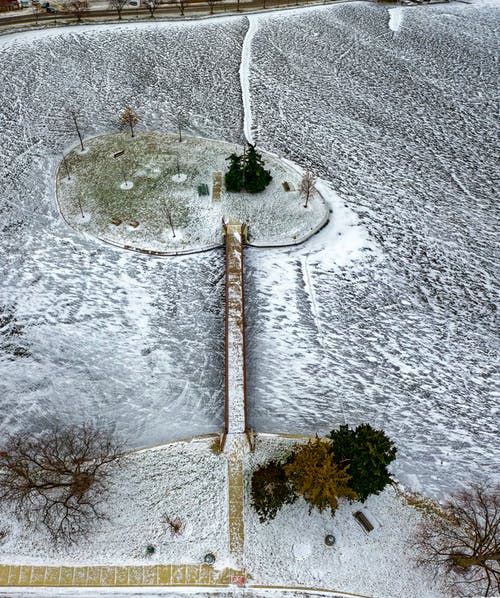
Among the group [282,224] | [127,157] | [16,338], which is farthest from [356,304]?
[127,157]

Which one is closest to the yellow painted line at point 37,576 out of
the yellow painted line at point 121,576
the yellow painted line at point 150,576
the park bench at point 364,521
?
the yellow painted line at point 121,576

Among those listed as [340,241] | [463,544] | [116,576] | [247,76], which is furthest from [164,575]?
[247,76]

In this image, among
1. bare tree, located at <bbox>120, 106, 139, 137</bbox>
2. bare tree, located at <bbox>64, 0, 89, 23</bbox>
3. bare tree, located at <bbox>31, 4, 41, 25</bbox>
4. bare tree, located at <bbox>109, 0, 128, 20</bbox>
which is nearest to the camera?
bare tree, located at <bbox>120, 106, 139, 137</bbox>

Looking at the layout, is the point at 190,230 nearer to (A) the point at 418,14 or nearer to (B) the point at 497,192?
(B) the point at 497,192

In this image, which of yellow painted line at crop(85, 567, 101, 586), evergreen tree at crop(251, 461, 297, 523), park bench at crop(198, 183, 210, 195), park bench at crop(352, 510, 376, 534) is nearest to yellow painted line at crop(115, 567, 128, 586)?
yellow painted line at crop(85, 567, 101, 586)

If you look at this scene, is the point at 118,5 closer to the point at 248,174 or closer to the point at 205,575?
the point at 248,174

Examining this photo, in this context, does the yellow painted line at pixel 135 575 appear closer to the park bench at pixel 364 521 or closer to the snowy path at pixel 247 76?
the park bench at pixel 364 521

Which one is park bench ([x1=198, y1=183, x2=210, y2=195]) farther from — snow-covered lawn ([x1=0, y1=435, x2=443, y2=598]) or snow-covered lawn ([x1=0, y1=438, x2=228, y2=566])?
snow-covered lawn ([x1=0, y1=435, x2=443, y2=598])
